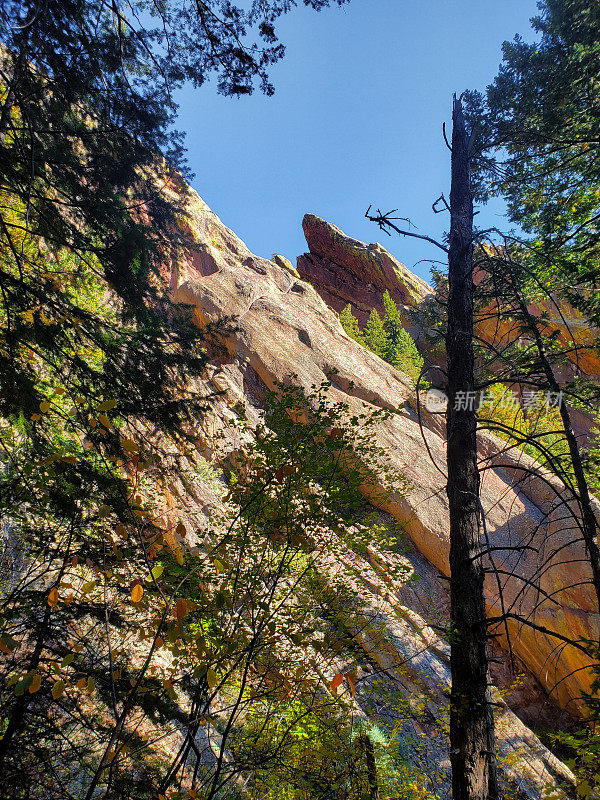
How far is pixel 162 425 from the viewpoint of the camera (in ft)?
12.6

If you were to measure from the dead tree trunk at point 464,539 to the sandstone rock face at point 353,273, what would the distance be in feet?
111

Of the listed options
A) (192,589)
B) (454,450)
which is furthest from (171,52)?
(192,589)

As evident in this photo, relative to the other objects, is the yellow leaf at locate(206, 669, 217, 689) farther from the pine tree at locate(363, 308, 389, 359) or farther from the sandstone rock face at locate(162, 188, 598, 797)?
the pine tree at locate(363, 308, 389, 359)

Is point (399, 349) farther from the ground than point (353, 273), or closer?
closer

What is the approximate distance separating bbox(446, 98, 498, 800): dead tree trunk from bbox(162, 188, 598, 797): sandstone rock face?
2608 millimetres

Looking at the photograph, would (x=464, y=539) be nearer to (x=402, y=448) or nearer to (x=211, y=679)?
(x=211, y=679)

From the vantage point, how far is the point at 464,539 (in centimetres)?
312

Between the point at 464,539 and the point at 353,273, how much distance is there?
37.7m

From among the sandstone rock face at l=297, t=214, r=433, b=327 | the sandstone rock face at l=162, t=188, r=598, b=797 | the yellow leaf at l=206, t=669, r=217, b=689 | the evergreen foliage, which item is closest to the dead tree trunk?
the yellow leaf at l=206, t=669, r=217, b=689

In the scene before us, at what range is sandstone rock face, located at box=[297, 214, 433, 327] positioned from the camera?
3706 centimetres

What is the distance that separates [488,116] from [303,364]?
11705 millimetres

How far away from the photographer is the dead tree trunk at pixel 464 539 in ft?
8.70

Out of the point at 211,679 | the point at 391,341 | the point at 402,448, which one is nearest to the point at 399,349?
the point at 391,341

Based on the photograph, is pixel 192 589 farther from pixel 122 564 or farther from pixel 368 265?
pixel 368 265
